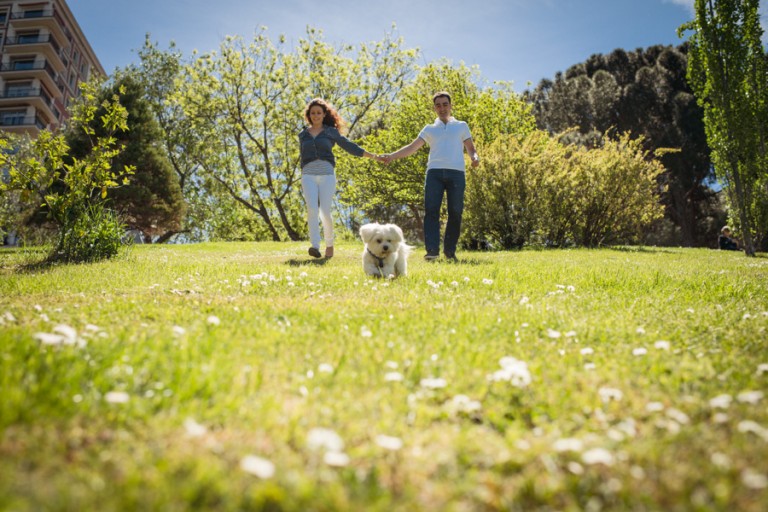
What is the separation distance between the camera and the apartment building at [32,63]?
159 ft

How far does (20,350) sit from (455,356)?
231cm

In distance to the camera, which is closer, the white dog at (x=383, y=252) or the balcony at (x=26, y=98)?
the white dog at (x=383, y=252)

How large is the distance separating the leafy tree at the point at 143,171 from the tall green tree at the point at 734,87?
82.5 ft

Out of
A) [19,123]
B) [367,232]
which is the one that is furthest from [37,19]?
[367,232]

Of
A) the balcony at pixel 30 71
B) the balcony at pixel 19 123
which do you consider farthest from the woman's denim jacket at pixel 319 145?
the balcony at pixel 30 71

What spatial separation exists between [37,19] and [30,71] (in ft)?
19.2

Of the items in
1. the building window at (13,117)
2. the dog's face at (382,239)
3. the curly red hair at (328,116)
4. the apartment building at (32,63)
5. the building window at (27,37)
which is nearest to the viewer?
the dog's face at (382,239)

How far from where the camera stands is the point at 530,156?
51.4 ft

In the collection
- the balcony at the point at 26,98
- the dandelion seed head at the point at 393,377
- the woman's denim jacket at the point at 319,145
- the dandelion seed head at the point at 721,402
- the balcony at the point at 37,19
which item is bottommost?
the dandelion seed head at the point at 393,377

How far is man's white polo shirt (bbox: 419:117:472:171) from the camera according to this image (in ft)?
29.2

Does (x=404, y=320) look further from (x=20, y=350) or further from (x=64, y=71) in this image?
(x=64, y=71)

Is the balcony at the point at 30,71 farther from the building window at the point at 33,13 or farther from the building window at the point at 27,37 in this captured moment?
the building window at the point at 33,13

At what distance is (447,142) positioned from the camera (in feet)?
29.2

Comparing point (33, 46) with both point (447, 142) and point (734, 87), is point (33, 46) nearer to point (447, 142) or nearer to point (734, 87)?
point (447, 142)
